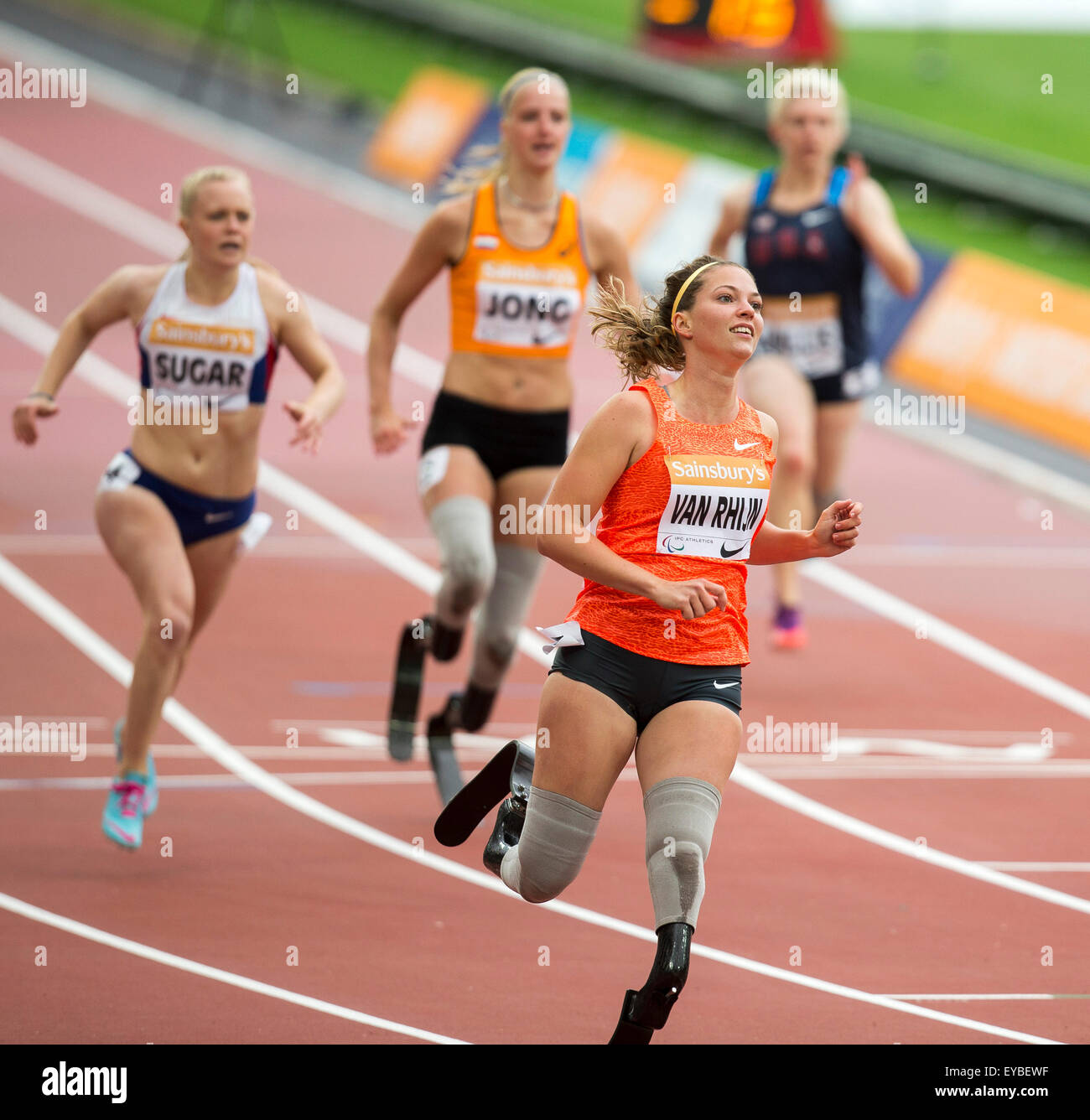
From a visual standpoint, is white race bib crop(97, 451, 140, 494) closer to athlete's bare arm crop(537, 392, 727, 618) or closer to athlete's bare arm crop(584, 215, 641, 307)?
athlete's bare arm crop(584, 215, 641, 307)

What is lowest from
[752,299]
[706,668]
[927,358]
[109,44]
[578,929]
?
[578,929]

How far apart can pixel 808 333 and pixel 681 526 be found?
5144mm

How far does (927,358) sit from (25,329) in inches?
324

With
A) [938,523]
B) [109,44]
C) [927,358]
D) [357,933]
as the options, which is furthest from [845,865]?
[109,44]

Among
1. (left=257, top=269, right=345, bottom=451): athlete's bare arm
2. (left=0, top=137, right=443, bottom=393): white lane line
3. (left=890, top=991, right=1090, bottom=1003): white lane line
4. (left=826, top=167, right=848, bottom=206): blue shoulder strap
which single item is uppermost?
(left=0, top=137, right=443, bottom=393): white lane line

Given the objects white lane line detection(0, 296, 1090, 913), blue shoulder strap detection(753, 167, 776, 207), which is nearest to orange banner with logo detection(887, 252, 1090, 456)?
white lane line detection(0, 296, 1090, 913)

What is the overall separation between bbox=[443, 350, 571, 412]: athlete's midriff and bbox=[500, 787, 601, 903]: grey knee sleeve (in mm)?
2903

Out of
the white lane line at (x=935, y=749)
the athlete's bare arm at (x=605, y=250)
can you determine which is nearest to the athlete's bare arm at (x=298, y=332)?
the athlete's bare arm at (x=605, y=250)

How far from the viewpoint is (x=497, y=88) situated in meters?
26.0

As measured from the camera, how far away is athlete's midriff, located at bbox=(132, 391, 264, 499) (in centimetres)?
794

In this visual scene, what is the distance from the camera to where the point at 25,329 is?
18.8m

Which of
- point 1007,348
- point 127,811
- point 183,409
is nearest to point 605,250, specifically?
point 183,409

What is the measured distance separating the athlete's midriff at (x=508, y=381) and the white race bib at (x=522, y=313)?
81 mm

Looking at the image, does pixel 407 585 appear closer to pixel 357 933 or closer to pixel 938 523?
pixel 938 523
